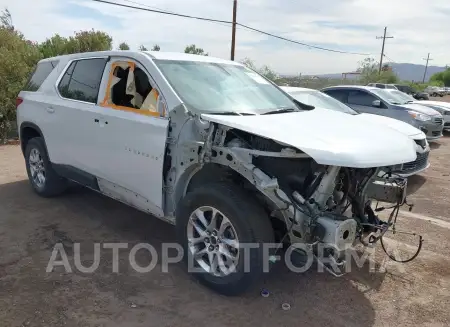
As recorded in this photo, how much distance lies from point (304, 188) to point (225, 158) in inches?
25.5

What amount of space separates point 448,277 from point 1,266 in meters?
4.05

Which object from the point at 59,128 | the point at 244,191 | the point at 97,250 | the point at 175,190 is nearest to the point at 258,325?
the point at 244,191

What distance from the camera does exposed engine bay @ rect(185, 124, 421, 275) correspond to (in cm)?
296

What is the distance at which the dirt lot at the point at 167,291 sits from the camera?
3033 millimetres

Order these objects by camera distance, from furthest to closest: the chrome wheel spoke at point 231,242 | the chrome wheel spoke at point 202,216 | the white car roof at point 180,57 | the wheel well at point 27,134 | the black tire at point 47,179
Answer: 1. the wheel well at point 27,134
2. the black tire at point 47,179
3. the white car roof at point 180,57
4. the chrome wheel spoke at point 202,216
5. the chrome wheel spoke at point 231,242

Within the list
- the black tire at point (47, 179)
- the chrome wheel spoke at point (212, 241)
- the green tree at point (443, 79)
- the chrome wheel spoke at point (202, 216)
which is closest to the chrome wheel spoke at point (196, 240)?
the chrome wheel spoke at point (212, 241)

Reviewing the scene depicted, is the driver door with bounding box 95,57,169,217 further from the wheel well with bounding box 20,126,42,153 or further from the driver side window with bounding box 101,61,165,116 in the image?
the wheel well with bounding box 20,126,42,153

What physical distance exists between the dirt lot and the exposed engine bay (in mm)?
434

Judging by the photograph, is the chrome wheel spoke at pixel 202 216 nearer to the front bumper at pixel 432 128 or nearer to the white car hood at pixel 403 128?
the white car hood at pixel 403 128

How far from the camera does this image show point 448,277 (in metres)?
3.78

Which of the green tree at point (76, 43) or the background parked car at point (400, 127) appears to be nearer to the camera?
the background parked car at point (400, 127)

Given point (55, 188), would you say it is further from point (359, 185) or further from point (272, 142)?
point (359, 185)

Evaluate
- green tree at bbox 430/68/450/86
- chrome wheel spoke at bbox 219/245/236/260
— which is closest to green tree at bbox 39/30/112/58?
chrome wheel spoke at bbox 219/245/236/260

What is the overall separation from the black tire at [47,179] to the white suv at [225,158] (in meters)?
0.87
